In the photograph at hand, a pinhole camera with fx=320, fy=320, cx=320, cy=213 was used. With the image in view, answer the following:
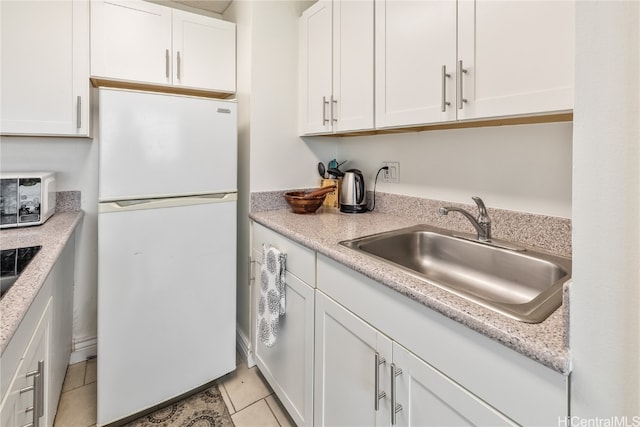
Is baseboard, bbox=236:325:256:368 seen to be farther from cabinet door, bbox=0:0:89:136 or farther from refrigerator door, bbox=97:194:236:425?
cabinet door, bbox=0:0:89:136

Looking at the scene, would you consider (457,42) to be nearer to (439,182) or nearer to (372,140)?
(439,182)

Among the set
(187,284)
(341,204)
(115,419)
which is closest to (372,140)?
(341,204)

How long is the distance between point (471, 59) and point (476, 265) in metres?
0.77

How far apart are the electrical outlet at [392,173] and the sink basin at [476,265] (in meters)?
0.39

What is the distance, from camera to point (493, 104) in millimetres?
1032

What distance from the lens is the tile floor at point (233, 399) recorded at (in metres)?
1.55

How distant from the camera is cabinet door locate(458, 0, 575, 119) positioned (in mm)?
871

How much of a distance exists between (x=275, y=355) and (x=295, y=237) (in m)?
0.67

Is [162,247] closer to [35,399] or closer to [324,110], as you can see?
[35,399]

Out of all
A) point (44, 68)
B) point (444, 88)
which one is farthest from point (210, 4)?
point (444, 88)

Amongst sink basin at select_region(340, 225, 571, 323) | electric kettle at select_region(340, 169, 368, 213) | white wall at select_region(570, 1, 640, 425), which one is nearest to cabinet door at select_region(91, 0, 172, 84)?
electric kettle at select_region(340, 169, 368, 213)

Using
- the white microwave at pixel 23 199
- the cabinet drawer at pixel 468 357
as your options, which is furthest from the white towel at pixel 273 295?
the white microwave at pixel 23 199

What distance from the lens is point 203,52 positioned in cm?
191

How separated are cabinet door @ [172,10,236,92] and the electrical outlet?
3.60 ft
